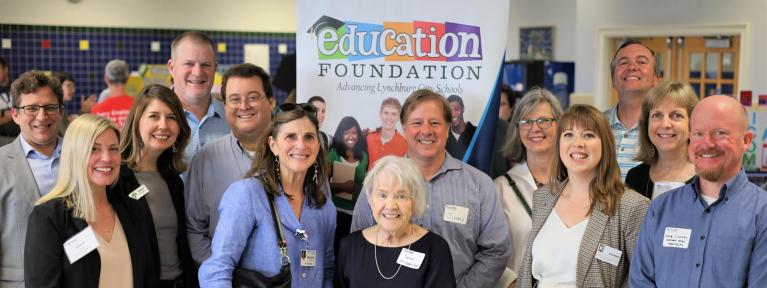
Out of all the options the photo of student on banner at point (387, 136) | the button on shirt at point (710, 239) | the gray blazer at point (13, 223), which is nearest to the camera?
the button on shirt at point (710, 239)

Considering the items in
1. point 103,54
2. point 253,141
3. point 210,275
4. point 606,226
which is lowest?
point 210,275

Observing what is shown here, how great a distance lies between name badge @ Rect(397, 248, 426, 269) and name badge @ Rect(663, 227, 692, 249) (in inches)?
33.9

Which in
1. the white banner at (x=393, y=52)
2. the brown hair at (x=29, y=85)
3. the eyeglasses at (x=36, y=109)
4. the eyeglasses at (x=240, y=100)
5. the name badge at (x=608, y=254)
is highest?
the white banner at (x=393, y=52)

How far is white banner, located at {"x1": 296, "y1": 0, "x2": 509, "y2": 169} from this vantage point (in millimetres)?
4020

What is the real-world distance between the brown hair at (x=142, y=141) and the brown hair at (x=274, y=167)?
571 millimetres

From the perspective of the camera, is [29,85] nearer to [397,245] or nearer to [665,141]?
[397,245]

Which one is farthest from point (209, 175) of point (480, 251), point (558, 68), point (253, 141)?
point (558, 68)

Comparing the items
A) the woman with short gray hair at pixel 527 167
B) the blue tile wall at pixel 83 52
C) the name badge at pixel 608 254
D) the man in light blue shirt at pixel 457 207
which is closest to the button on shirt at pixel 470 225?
the man in light blue shirt at pixel 457 207

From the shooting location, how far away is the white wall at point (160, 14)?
9086mm

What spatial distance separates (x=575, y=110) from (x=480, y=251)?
2.51 ft

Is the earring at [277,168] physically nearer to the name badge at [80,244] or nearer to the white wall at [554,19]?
the name badge at [80,244]

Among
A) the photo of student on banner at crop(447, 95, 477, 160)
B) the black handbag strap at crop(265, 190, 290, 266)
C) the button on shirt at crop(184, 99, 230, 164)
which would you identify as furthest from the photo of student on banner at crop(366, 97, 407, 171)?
the black handbag strap at crop(265, 190, 290, 266)

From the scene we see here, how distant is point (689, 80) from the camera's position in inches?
384

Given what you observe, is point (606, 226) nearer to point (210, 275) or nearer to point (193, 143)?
point (210, 275)
